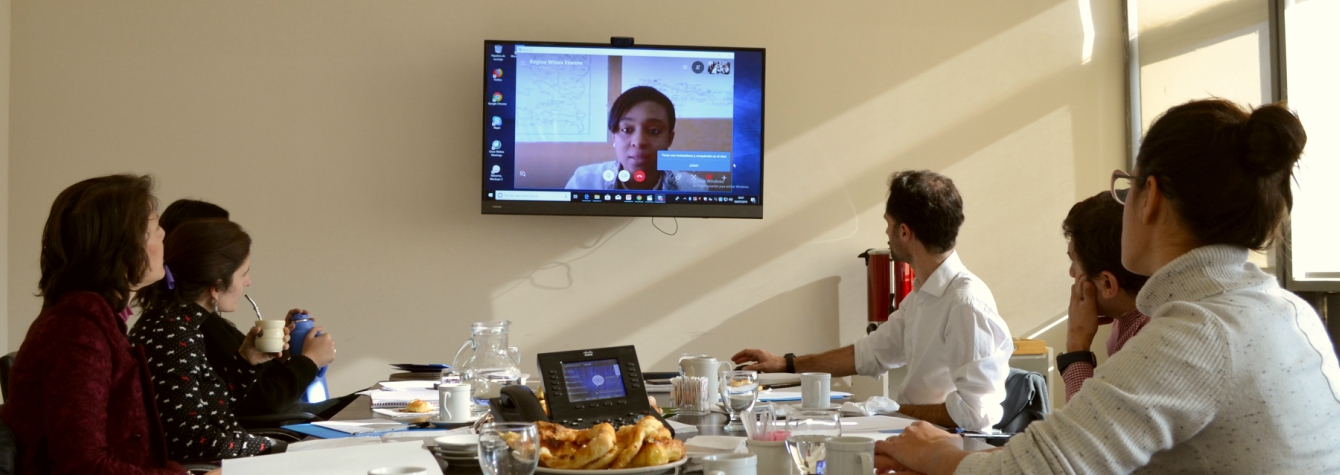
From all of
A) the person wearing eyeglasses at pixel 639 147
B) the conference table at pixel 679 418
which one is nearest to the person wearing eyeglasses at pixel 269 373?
the conference table at pixel 679 418

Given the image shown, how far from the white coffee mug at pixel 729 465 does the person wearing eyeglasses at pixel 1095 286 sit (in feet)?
3.95

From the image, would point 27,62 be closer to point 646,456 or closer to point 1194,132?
point 646,456

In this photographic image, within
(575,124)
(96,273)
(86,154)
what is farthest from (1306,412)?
(86,154)

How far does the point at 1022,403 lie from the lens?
7.88 ft

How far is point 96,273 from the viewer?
190 centimetres

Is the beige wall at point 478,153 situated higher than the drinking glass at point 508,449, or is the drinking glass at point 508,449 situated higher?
the beige wall at point 478,153

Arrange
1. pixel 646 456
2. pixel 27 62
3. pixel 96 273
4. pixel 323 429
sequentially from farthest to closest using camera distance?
pixel 27 62 < pixel 323 429 < pixel 96 273 < pixel 646 456

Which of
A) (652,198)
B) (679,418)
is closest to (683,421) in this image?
(679,418)

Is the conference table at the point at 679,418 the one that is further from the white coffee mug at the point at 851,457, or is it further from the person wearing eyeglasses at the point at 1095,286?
the person wearing eyeglasses at the point at 1095,286

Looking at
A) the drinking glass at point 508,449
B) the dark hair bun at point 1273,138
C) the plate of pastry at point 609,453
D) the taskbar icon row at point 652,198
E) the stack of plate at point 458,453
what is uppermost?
the taskbar icon row at point 652,198

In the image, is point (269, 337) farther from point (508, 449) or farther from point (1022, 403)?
point (1022, 403)

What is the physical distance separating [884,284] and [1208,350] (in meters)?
3.42

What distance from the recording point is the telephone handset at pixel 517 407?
1816 millimetres

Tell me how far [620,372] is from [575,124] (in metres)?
2.59
